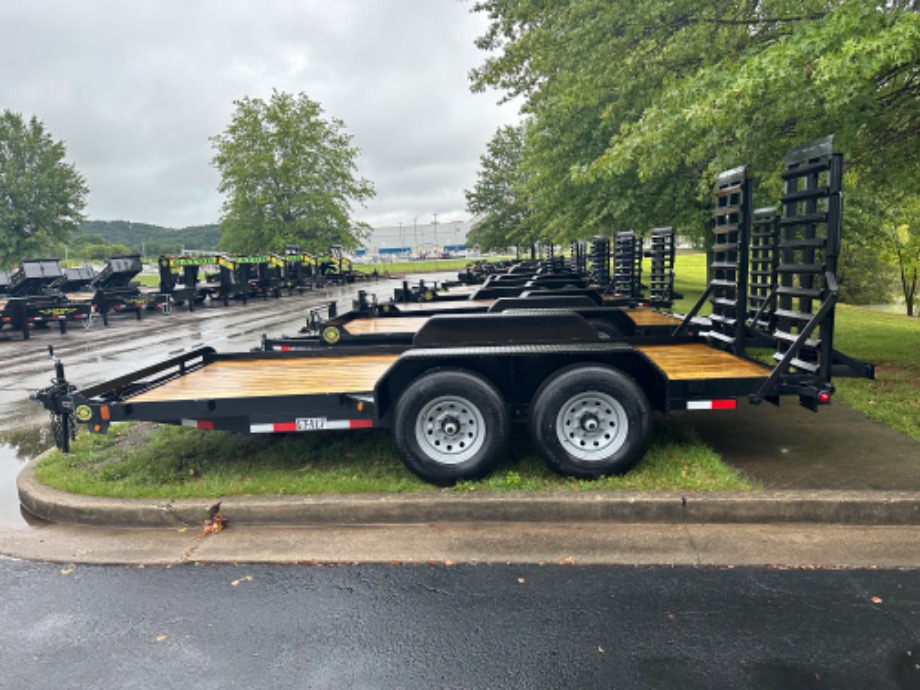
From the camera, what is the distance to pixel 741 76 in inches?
218

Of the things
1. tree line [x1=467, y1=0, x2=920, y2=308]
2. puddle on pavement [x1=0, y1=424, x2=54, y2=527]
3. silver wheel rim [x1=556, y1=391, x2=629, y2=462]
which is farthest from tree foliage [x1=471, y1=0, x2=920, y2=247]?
puddle on pavement [x1=0, y1=424, x2=54, y2=527]

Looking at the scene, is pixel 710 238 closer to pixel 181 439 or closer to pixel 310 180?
pixel 181 439

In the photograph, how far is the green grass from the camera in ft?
15.5

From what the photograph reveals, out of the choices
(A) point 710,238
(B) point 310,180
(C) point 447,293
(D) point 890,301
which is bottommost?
(D) point 890,301

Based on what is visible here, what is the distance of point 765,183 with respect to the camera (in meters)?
7.71

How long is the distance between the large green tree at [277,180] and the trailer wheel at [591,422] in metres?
42.8

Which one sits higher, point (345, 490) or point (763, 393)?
point (763, 393)

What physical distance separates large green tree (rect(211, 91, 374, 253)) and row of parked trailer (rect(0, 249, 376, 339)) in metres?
12.0

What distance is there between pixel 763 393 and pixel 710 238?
10.7 metres

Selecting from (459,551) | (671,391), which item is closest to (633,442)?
(671,391)

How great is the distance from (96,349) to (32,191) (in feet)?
115

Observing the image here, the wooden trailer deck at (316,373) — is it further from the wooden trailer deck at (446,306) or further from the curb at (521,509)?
the wooden trailer deck at (446,306)

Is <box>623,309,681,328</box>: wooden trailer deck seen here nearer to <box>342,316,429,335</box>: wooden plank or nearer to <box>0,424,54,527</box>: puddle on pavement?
<box>342,316,429,335</box>: wooden plank

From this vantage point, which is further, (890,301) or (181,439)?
(890,301)
